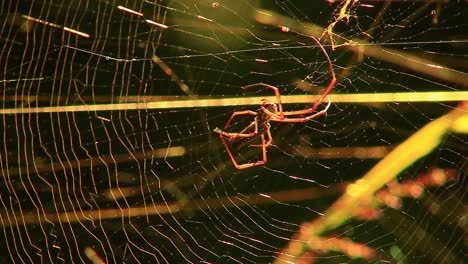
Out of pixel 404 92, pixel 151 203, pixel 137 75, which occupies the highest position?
pixel 404 92

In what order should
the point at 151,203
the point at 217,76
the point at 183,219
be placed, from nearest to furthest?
1. the point at 217,76
2. the point at 183,219
3. the point at 151,203

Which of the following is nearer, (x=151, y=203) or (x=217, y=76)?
(x=217, y=76)

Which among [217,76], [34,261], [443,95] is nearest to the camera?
[443,95]

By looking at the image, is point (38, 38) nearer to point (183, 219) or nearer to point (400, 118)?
point (183, 219)

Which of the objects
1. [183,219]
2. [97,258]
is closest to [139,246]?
[97,258]

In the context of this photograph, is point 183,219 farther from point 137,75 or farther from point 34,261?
point 34,261

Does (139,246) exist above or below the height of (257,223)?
→ below

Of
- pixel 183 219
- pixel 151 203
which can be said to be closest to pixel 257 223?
pixel 183 219

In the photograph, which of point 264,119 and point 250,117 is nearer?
point 264,119
